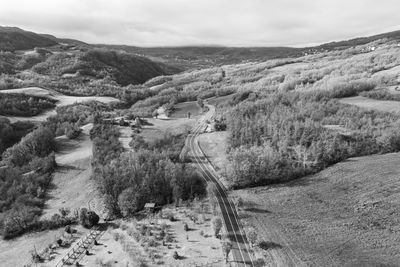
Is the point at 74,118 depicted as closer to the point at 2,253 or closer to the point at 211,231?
the point at 2,253

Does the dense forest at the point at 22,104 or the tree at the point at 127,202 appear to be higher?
the dense forest at the point at 22,104

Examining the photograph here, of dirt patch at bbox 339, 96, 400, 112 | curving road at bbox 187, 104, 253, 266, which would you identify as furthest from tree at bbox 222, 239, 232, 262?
dirt patch at bbox 339, 96, 400, 112

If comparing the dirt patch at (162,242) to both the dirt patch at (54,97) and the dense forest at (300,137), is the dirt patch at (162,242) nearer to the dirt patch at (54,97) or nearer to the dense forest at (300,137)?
the dense forest at (300,137)

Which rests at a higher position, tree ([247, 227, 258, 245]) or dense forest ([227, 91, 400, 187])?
dense forest ([227, 91, 400, 187])

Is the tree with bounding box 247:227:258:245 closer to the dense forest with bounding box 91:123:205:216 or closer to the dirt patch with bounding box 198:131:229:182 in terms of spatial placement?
the dense forest with bounding box 91:123:205:216

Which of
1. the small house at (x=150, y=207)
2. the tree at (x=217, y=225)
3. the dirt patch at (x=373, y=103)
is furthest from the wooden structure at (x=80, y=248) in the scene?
the dirt patch at (x=373, y=103)

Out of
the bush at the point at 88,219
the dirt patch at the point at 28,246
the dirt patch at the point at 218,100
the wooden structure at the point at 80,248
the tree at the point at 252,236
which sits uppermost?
the dirt patch at the point at 218,100
